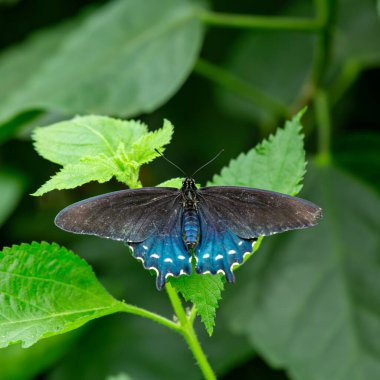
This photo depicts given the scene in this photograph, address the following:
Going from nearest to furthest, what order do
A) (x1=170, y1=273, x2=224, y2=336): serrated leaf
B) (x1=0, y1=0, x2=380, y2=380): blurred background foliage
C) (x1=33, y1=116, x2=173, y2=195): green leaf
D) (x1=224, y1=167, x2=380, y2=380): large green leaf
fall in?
(x1=170, y1=273, x2=224, y2=336): serrated leaf, (x1=33, y1=116, x2=173, y2=195): green leaf, (x1=224, y1=167, x2=380, y2=380): large green leaf, (x1=0, y1=0, x2=380, y2=380): blurred background foliage

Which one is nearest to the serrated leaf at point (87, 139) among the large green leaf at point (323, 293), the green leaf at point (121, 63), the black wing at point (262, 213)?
the black wing at point (262, 213)

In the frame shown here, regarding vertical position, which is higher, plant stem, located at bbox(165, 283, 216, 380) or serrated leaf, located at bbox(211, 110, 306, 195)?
serrated leaf, located at bbox(211, 110, 306, 195)

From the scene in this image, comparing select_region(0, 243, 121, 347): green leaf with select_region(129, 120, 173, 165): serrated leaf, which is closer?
→ select_region(0, 243, 121, 347): green leaf

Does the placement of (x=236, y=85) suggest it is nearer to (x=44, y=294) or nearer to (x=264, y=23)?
(x=264, y=23)

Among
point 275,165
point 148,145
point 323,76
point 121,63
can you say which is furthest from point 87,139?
point 323,76

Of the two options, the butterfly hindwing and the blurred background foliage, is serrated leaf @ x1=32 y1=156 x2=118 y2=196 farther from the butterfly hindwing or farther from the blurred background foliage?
the blurred background foliage

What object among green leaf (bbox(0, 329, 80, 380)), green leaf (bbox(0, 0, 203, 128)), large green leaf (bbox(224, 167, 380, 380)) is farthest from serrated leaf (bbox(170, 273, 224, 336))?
green leaf (bbox(0, 329, 80, 380))
